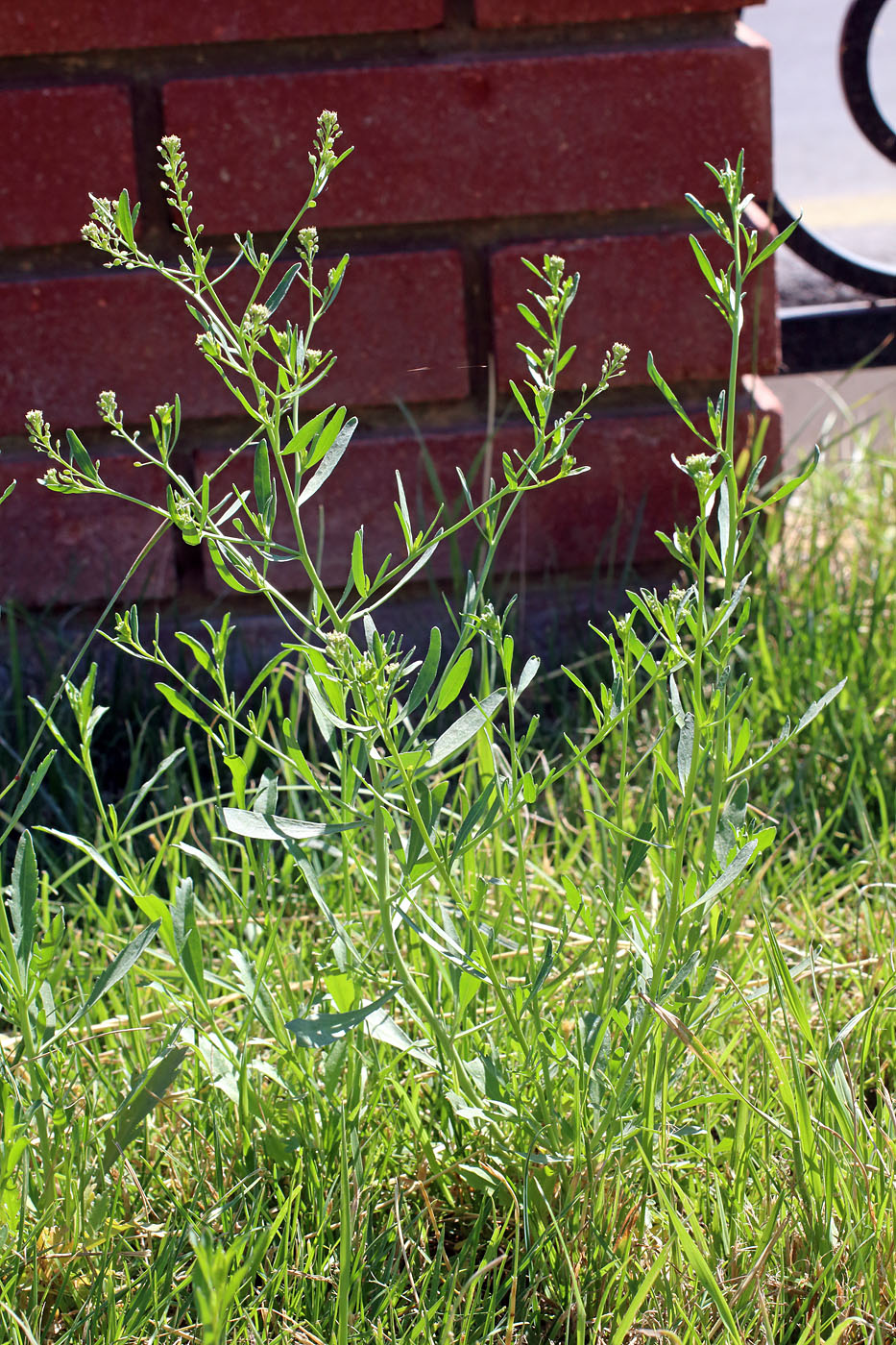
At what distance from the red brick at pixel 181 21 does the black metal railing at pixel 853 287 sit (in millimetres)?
646

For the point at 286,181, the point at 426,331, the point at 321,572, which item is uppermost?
the point at 286,181

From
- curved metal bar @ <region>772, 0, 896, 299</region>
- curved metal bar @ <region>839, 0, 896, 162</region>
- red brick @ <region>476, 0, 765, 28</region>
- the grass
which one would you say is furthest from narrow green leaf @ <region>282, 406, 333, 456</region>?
curved metal bar @ <region>839, 0, 896, 162</region>

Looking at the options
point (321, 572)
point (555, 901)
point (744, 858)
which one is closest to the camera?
point (744, 858)

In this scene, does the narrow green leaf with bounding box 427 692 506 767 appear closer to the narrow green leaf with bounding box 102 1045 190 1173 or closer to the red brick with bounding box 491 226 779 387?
the narrow green leaf with bounding box 102 1045 190 1173

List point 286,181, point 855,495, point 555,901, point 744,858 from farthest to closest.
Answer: point 855,495, point 286,181, point 555,901, point 744,858

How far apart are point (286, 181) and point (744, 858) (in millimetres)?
988

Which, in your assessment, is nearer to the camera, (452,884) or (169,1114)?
(452,884)

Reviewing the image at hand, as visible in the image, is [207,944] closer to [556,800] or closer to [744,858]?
[556,800]

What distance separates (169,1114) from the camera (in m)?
0.81

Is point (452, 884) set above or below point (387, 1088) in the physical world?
above

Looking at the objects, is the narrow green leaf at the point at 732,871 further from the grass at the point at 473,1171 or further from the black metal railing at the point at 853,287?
the black metal railing at the point at 853,287

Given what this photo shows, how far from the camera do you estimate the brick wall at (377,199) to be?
4.25ft

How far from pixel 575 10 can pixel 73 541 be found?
782 mm

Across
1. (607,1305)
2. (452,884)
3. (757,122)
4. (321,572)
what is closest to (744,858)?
(452,884)
